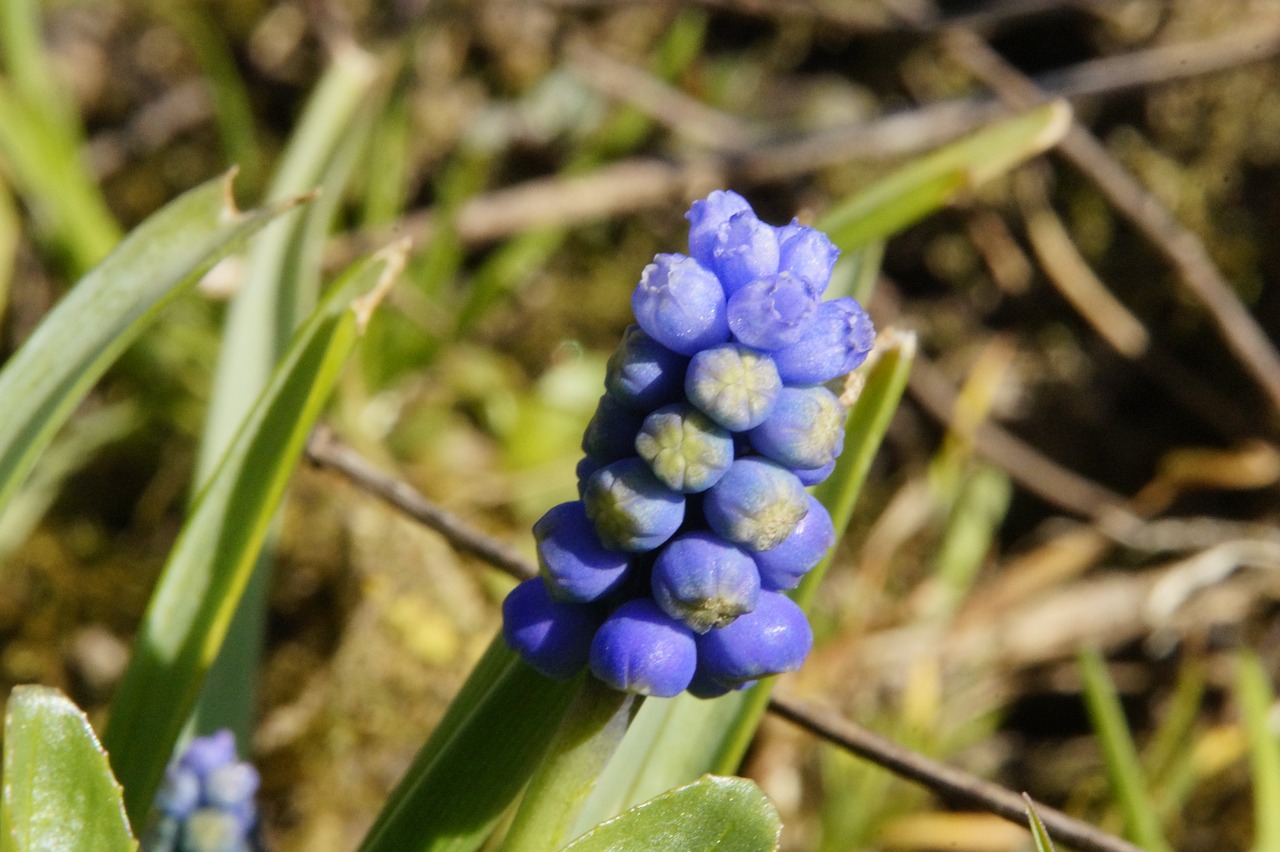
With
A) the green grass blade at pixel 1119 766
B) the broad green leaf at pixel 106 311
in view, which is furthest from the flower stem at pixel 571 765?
the green grass blade at pixel 1119 766

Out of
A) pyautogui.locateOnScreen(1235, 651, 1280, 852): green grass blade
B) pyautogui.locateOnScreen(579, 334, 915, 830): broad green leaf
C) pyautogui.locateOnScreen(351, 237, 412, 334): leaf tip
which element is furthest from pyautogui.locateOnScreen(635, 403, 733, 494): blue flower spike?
pyautogui.locateOnScreen(1235, 651, 1280, 852): green grass blade

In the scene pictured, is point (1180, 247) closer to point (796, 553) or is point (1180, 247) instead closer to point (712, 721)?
point (712, 721)

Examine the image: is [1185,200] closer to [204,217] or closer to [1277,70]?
[1277,70]

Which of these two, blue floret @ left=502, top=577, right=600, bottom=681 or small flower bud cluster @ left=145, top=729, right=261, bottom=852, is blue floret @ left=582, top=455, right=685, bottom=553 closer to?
blue floret @ left=502, top=577, right=600, bottom=681

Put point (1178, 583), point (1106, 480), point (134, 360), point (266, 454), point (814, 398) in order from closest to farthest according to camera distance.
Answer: point (814, 398)
point (266, 454)
point (134, 360)
point (1178, 583)
point (1106, 480)

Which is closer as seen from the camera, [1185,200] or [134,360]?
[134,360]

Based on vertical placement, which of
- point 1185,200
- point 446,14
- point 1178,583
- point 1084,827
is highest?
point 1185,200

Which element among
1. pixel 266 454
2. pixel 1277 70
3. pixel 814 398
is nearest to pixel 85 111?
pixel 266 454

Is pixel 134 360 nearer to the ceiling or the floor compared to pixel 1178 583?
nearer to the floor
